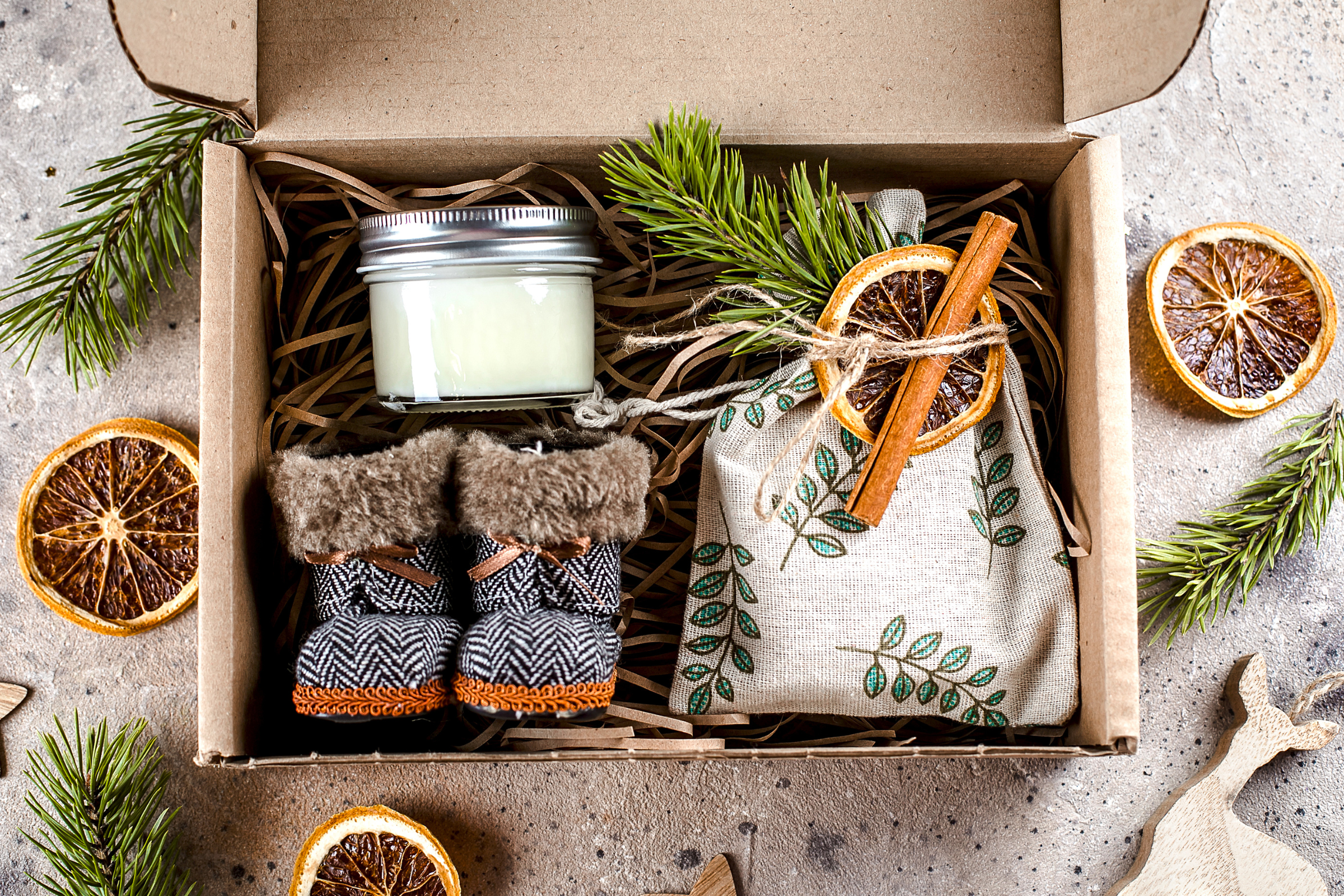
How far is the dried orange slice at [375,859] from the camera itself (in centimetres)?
89

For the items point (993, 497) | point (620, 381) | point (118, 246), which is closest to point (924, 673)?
point (993, 497)

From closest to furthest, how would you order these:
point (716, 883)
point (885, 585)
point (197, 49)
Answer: point (197, 49) < point (885, 585) < point (716, 883)

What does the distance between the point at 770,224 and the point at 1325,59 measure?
0.79 meters

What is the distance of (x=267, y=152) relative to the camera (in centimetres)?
85

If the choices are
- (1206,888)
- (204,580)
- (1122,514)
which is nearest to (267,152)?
(204,580)

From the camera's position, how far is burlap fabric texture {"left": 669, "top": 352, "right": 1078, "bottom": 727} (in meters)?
0.86

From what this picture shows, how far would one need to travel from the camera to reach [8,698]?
98cm

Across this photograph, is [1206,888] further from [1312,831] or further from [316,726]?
[316,726]

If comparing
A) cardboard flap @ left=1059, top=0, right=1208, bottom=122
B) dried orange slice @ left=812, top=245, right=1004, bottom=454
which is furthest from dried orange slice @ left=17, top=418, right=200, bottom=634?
cardboard flap @ left=1059, top=0, right=1208, bottom=122

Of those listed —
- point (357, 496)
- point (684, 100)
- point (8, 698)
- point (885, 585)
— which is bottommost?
point (8, 698)

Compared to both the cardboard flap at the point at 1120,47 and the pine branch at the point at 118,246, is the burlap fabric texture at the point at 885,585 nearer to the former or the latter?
the cardboard flap at the point at 1120,47

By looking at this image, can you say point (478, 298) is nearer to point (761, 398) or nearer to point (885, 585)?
point (761, 398)

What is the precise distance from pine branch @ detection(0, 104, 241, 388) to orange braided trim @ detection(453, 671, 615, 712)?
23.6 inches

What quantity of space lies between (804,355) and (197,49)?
623 millimetres
